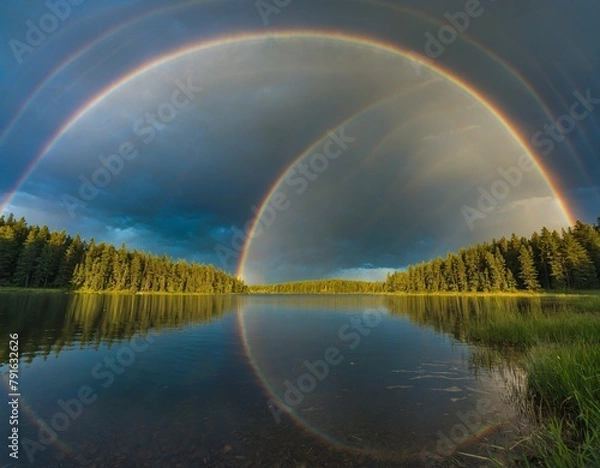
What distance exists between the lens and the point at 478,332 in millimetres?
28531

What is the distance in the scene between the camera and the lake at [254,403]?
9.61m

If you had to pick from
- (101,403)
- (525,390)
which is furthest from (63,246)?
(525,390)

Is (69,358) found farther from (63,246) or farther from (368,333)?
(63,246)

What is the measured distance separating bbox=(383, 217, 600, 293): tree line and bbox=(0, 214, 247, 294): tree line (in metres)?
130

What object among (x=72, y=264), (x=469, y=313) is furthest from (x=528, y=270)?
(x=72, y=264)

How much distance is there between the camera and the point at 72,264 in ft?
387

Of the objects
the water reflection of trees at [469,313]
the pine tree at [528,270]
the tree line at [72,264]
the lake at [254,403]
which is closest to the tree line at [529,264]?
the pine tree at [528,270]

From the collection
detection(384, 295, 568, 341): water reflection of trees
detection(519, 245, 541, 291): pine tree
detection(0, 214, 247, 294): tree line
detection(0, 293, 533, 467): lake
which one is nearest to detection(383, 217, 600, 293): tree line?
detection(519, 245, 541, 291): pine tree

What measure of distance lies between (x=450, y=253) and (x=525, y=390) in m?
169

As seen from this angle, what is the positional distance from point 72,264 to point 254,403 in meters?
129

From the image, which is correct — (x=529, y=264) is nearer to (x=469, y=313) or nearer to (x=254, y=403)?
(x=469, y=313)

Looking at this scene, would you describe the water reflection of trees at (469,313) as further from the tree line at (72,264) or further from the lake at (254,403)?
the tree line at (72,264)

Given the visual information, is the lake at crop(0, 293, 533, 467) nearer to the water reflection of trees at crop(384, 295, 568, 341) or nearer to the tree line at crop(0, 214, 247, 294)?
the water reflection of trees at crop(384, 295, 568, 341)

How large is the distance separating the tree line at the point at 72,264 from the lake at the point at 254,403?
95.7 meters
